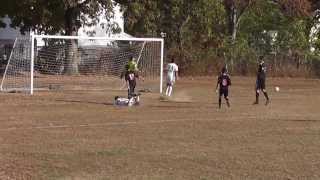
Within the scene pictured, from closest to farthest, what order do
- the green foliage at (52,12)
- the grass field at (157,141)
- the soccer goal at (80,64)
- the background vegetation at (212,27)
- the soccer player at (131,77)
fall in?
the grass field at (157,141)
the soccer player at (131,77)
the soccer goal at (80,64)
the green foliage at (52,12)
the background vegetation at (212,27)

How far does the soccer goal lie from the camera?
3516 cm

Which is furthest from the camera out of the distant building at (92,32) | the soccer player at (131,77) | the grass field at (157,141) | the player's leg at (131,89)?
the distant building at (92,32)

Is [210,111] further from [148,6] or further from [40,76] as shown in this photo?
[148,6]

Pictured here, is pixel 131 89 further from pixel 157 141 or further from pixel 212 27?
pixel 212 27

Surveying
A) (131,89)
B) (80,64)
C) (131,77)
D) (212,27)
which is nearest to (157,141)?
(131,89)

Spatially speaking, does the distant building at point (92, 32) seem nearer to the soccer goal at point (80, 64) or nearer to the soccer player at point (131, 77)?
the soccer goal at point (80, 64)

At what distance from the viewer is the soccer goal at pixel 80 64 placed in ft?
115

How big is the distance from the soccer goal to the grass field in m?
9.63

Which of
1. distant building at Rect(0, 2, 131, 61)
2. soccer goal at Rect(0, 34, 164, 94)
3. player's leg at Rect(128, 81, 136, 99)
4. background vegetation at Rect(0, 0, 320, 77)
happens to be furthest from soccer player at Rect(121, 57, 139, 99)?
distant building at Rect(0, 2, 131, 61)

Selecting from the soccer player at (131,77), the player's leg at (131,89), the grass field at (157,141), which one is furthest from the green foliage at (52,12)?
the grass field at (157,141)

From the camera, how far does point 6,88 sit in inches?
1275

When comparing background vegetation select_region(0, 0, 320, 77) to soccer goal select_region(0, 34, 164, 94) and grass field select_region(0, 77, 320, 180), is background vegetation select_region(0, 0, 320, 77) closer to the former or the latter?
soccer goal select_region(0, 34, 164, 94)

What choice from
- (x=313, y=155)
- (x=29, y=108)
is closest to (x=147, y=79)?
(x=29, y=108)

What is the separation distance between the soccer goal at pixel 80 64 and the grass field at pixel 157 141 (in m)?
9.63
